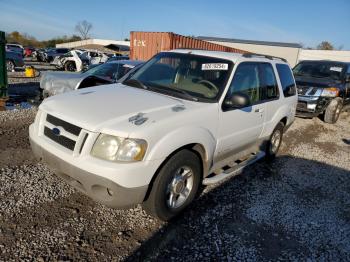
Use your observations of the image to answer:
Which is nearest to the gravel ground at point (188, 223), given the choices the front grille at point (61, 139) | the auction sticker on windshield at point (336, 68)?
the front grille at point (61, 139)

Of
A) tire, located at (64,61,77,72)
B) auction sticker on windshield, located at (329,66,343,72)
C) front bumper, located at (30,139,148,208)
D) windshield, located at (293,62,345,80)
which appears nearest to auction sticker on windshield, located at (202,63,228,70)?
front bumper, located at (30,139,148,208)

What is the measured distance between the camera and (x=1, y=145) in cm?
501

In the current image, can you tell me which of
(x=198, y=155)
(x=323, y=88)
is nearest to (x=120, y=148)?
(x=198, y=155)

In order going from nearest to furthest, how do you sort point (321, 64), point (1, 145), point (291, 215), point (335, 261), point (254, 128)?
point (335, 261) → point (291, 215) → point (254, 128) → point (1, 145) → point (321, 64)

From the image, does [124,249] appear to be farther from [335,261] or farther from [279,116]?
[279,116]

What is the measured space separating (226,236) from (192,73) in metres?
2.11

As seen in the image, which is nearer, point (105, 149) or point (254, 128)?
point (105, 149)

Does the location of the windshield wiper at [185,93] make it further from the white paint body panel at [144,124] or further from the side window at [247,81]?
the side window at [247,81]

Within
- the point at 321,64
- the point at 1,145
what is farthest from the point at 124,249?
the point at 321,64

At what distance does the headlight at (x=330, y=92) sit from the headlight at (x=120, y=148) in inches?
321

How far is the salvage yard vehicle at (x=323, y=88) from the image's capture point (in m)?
9.14

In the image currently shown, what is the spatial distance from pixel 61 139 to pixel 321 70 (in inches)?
393

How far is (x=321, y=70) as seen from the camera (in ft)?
34.1

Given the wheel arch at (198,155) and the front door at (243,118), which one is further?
the front door at (243,118)
